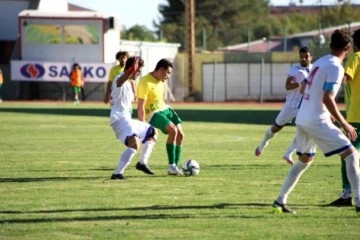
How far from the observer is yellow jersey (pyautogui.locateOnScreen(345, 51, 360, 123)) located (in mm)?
14750

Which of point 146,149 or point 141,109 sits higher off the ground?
point 141,109

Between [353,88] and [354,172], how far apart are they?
5.97 feet

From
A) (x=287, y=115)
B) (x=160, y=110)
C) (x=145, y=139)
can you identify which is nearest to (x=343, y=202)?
(x=145, y=139)

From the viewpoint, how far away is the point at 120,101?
1823 centimetres

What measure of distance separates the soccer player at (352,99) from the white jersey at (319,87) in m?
1.30

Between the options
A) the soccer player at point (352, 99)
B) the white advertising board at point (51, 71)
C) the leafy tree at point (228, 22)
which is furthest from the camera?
the leafy tree at point (228, 22)

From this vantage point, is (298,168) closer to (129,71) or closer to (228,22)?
(129,71)

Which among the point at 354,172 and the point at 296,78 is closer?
the point at 354,172

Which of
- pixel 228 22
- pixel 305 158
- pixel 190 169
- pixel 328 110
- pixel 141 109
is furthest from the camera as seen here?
pixel 228 22

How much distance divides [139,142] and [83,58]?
153 feet

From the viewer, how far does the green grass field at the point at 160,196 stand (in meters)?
12.5

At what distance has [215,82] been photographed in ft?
212

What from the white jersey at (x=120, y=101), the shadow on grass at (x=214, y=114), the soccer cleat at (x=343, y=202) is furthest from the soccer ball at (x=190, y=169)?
the shadow on grass at (x=214, y=114)

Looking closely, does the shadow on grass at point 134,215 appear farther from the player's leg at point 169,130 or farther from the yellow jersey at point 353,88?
the player's leg at point 169,130
